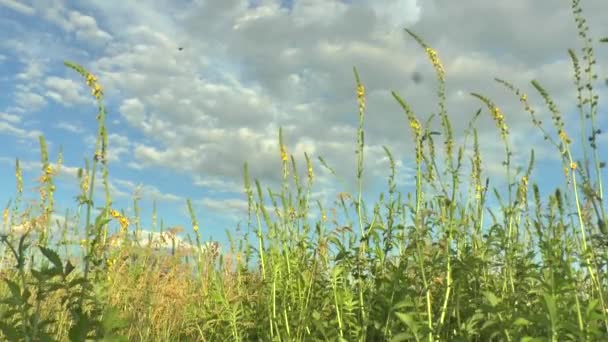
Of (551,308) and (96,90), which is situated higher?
(96,90)

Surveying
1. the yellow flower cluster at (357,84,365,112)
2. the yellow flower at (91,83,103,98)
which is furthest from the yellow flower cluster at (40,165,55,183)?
the yellow flower cluster at (357,84,365,112)

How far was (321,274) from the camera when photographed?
470 cm

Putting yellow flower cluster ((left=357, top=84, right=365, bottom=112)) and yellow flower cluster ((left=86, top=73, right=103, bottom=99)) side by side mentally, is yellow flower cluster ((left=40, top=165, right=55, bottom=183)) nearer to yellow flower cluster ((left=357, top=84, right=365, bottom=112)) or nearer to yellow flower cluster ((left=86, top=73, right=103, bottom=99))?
yellow flower cluster ((left=86, top=73, right=103, bottom=99))

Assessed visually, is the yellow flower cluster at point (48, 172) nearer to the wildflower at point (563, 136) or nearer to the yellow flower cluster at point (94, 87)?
the yellow flower cluster at point (94, 87)

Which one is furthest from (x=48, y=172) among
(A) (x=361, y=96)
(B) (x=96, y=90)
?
(A) (x=361, y=96)

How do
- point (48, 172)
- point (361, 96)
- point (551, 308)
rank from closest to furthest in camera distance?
point (551, 308) < point (48, 172) < point (361, 96)

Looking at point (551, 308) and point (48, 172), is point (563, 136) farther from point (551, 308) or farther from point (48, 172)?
point (48, 172)

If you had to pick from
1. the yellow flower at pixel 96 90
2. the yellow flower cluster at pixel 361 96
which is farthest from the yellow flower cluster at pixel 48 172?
the yellow flower cluster at pixel 361 96

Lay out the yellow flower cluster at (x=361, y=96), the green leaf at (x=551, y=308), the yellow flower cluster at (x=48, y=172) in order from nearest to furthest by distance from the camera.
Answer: the green leaf at (x=551, y=308) < the yellow flower cluster at (x=48, y=172) < the yellow flower cluster at (x=361, y=96)

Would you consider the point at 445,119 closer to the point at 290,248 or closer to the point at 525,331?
the point at 525,331

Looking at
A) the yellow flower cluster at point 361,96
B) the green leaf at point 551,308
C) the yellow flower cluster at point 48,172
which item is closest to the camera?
the green leaf at point 551,308

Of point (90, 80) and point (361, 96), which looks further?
point (361, 96)

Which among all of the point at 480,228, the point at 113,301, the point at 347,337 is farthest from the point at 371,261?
the point at 113,301

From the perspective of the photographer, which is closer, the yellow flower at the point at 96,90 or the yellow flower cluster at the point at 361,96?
the yellow flower at the point at 96,90
